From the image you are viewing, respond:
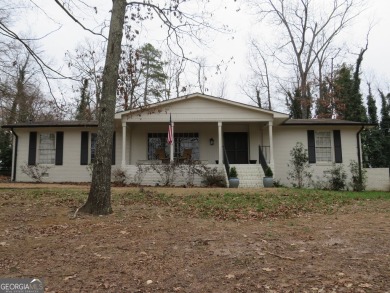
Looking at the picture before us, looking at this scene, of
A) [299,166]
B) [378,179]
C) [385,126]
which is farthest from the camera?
[385,126]

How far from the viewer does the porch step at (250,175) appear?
46.4 ft

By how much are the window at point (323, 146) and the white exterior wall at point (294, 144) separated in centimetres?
25

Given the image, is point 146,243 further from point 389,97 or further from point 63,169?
point 389,97

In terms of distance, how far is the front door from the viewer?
16.5 meters

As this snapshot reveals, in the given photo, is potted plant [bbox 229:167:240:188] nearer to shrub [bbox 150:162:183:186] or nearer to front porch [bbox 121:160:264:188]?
front porch [bbox 121:160:264:188]

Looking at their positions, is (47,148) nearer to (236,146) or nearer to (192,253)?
(236,146)

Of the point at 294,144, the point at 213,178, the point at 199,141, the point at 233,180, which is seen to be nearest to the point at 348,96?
the point at 294,144

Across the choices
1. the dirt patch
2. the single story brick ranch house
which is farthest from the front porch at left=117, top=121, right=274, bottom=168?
the dirt patch

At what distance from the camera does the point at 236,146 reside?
16.7m

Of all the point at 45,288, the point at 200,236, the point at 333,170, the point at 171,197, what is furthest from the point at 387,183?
the point at 45,288

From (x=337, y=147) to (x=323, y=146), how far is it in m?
0.62

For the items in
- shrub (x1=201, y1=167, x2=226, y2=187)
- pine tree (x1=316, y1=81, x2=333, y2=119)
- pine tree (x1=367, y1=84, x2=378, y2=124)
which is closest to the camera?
shrub (x1=201, y1=167, x2=226, y2=187)

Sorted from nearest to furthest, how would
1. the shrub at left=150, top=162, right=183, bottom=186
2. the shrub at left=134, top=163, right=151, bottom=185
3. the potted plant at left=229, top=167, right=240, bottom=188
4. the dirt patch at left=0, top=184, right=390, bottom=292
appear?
the dirt patch at left=0, top=184, right=390, bottom=292, the potted plant at left=229, top=167, right=240, bottom=188, the shrub at left=150, top=162, right=183, bottom=186, the shrub at left=134, top=163, right=151, bottom=185

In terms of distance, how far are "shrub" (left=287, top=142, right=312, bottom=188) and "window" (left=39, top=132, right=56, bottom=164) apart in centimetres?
1123
